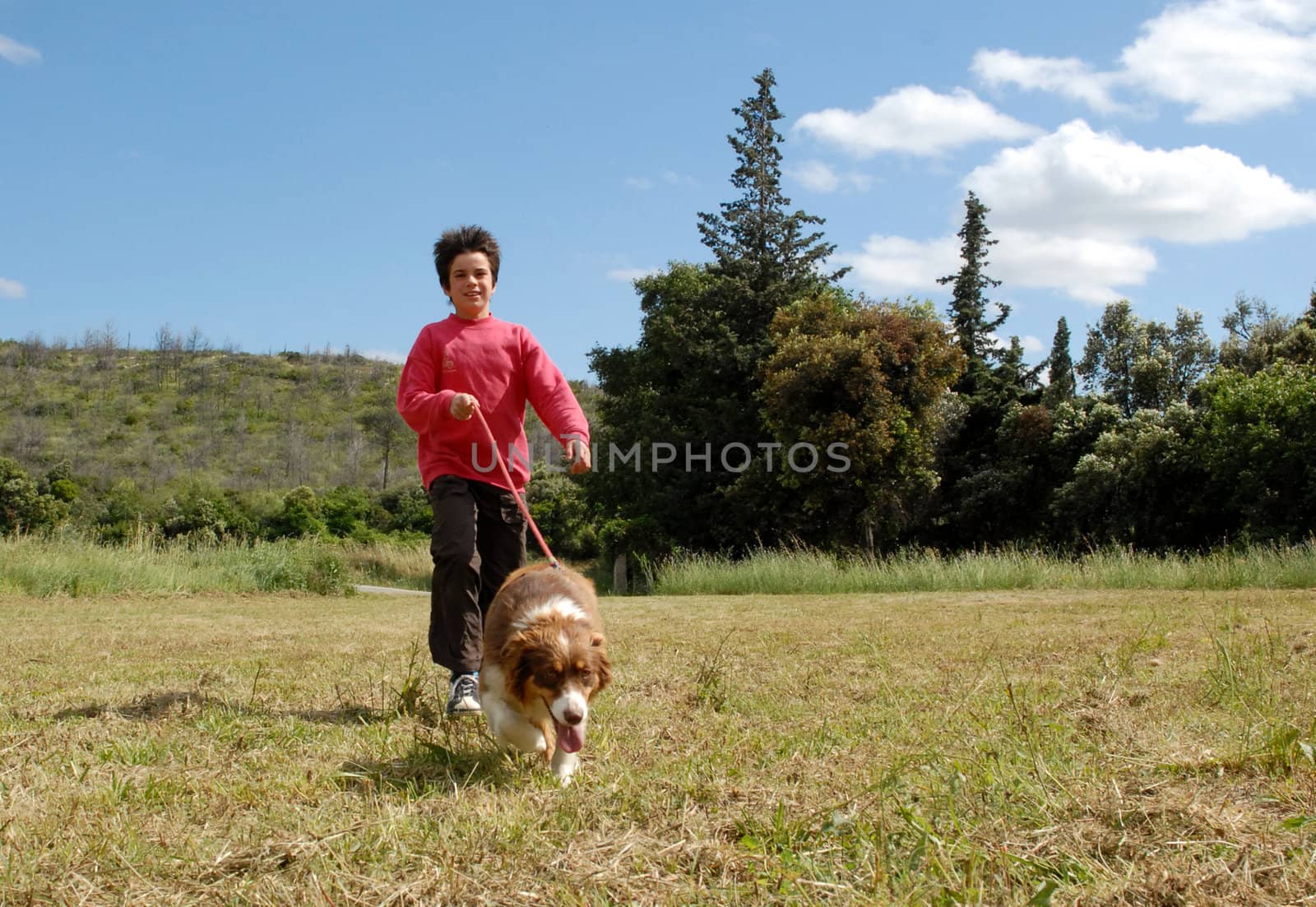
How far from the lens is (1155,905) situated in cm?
181

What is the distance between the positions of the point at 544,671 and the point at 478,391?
1.61 meters

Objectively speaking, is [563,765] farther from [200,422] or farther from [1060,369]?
[200,422]

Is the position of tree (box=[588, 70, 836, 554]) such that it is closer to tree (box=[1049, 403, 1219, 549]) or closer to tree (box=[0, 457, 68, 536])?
tree (box=[1049, 403, 1219, 549])

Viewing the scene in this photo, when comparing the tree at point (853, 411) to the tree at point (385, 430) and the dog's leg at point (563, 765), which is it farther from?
the tree at point (385, 430)

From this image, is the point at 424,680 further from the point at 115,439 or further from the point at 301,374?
the point at 301,374

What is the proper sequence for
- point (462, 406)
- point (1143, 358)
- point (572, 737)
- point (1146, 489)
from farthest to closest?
point (1143, 358) < point (1146, 489) < point (462, 406) < point (572, 737)

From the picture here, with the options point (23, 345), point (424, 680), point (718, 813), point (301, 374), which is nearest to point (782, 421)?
point (424, 680)

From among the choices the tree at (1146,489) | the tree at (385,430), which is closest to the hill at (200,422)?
the tree at (385,430)

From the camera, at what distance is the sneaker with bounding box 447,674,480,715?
3.93m

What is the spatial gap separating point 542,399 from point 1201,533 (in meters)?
24.6

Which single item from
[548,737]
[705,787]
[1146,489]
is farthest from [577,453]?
[1146,489]

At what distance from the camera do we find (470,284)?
424cm

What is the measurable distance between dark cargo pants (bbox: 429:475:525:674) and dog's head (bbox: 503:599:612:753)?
0.91 meters

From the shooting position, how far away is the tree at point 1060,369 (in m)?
32.3
